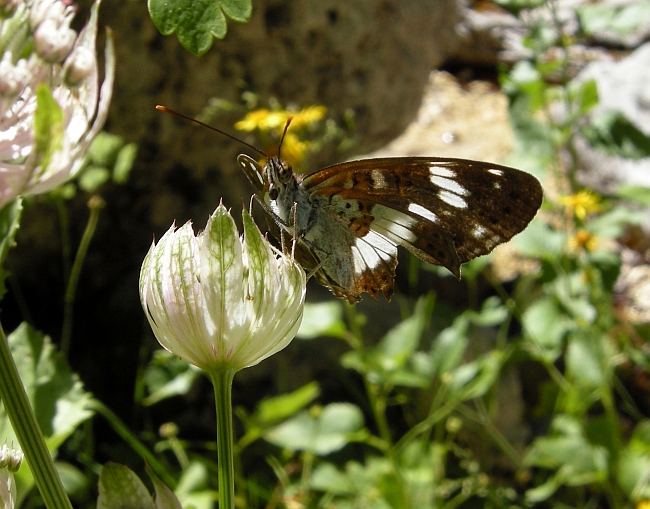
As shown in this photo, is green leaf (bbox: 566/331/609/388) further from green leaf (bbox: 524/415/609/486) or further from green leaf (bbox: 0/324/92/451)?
green leaf (bbox: 0/324/92/451)

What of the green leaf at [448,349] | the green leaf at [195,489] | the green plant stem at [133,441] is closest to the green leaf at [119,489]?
the green plant stem at [133,441]

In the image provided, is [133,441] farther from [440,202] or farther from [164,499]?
[164,499]

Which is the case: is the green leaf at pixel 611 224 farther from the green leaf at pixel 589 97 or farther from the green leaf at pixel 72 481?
the green leaf at pixel 72 481

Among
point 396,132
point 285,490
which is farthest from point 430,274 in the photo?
point 285,490

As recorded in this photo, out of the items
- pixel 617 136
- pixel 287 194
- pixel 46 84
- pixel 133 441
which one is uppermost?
pixel 46 84

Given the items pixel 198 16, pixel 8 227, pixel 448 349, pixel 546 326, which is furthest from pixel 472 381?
pixel 198 16
